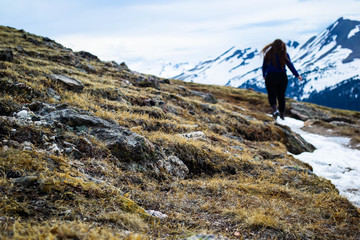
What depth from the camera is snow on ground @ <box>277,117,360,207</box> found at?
816cm

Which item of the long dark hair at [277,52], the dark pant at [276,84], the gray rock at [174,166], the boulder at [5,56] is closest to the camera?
the gray rock at [174,166]

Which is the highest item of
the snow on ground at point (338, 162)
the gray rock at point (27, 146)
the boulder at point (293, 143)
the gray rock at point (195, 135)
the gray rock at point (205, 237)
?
the gray rock at point (27, 146)

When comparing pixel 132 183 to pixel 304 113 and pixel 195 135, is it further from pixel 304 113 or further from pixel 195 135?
pixel 304 113

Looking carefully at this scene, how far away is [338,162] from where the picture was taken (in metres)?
11.1

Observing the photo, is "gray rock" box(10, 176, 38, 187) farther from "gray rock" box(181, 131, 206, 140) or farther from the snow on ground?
the snow on ground

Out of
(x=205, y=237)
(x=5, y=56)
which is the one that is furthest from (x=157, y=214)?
(x=5, y=56)

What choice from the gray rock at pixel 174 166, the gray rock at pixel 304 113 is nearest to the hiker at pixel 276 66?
the gray rock at pixel 174 166

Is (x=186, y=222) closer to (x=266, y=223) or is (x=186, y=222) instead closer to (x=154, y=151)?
(x=266, y=223)

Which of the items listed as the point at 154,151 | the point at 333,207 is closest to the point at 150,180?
the point at 154,151

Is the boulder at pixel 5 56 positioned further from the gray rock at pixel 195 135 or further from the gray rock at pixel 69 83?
the gray rock at pixel 195 135

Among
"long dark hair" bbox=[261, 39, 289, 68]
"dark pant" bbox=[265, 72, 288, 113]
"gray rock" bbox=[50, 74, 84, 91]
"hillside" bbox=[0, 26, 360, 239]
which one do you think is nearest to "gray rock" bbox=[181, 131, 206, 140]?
"hillside" bbox=[0, 26, 360, 239]

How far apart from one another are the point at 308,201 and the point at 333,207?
496 millimetres

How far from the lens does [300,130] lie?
1909cm

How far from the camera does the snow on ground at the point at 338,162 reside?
8.16 m
